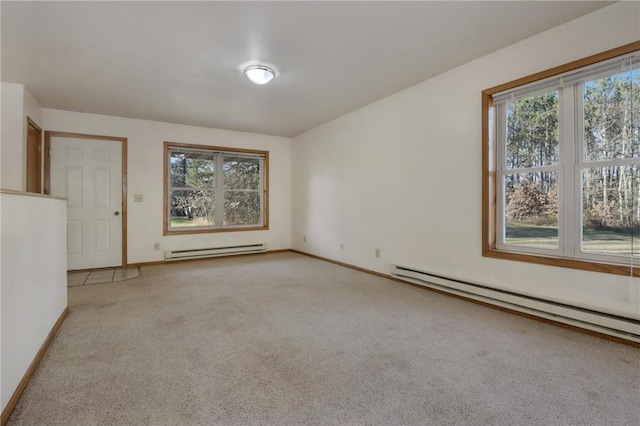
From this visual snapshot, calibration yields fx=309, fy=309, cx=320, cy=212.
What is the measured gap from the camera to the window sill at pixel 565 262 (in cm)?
222

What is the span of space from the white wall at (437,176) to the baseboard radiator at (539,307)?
0.07 metres

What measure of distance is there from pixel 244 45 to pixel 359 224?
2853mm

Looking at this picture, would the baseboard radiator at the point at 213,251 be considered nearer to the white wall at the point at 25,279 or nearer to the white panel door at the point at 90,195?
the white panel door at the point at 90,195

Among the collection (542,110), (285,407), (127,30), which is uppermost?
(127,30)

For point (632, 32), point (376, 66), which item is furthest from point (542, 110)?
point (376, 66)

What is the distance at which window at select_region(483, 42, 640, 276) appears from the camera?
228 centimetres

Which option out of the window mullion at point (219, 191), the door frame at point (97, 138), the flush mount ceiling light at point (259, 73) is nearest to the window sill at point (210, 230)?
the window mullion at point (219, 191)

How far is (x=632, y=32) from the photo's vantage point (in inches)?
85.4

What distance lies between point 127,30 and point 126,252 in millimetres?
3628

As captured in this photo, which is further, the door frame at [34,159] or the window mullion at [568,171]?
the door frame at [34,159]

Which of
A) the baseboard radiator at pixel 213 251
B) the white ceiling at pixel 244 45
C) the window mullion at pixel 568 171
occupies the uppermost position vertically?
the white ceiling at pixel 244 45

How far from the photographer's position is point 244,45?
276 cm

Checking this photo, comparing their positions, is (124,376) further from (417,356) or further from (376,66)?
(376,66)

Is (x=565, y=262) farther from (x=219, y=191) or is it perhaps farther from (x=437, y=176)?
(x=219, y=191)
